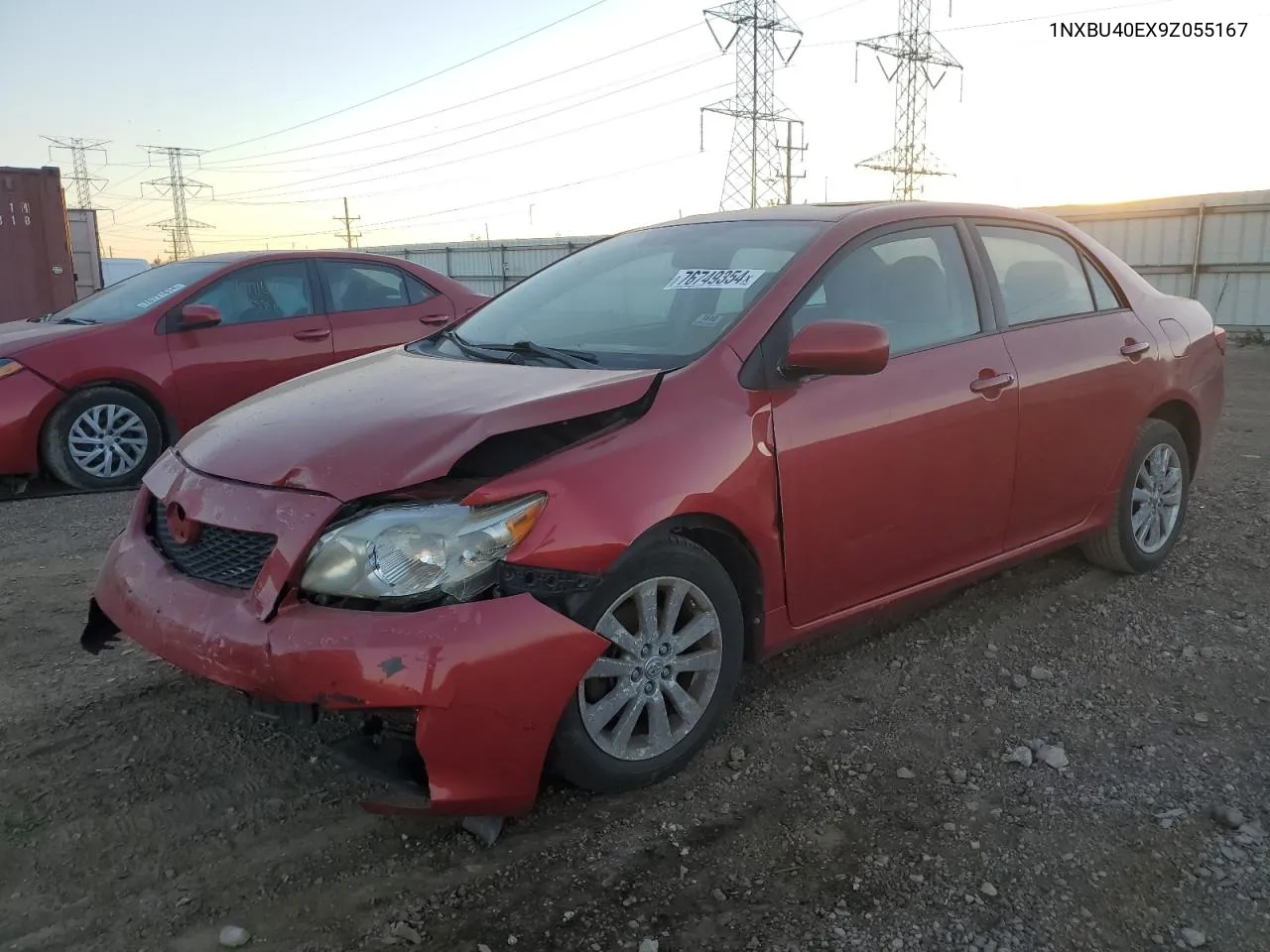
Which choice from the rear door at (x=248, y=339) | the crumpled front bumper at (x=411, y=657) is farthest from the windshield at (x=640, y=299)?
the rear door at (x=248, y=339)

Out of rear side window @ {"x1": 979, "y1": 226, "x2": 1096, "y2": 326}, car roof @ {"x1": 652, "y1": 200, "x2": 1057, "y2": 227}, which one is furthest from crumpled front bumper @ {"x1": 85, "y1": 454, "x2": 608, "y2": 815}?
rear side window @ {"x1": 979, "y1": 226, "x2": 1096, "y2": 326}

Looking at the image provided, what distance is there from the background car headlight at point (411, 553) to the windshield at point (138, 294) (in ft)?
16.8

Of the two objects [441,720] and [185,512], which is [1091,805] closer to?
[441,720]

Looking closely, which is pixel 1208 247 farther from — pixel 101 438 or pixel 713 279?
pixel 101 438

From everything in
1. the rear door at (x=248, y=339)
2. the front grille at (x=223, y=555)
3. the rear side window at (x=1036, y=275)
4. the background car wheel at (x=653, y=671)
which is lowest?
the background car wheel at (x=653, y=671)

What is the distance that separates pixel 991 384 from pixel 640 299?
128 cm

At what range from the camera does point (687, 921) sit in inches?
89.4

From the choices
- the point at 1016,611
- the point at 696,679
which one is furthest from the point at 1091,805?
the point at 1016,611

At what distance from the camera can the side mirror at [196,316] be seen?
21.8 feet

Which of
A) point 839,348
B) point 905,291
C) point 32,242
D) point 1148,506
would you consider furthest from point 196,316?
point 32,242

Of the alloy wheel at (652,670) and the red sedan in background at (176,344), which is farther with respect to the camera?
the red sedan in background at (176,344)

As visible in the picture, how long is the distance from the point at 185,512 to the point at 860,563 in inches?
79.0

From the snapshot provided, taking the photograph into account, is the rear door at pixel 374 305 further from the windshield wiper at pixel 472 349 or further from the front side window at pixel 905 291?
the front side window at pixel 905 291

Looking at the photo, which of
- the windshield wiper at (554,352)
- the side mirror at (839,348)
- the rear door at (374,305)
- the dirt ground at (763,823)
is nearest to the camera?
the dirt ground at (763,823)
